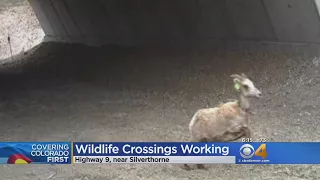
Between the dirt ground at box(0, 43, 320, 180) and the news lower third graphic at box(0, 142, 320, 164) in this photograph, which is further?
the dirt ground at box(0, 43, 320, 180)

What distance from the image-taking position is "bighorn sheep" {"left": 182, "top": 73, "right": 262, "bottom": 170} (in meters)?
6.25

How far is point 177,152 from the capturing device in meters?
5.38

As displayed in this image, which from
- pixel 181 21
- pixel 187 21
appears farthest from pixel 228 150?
pixel 181 21

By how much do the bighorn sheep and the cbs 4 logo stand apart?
0.90 metres

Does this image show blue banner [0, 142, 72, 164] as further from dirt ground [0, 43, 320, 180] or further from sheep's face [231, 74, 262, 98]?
sheep's face [231, 74, 262, 98]

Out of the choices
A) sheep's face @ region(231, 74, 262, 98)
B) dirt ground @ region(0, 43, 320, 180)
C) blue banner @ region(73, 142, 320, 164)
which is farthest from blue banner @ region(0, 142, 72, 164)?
sheep's face @ region(231, 74, 262, 98)

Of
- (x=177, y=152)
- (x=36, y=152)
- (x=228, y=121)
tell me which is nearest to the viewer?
(x=177, y=152)

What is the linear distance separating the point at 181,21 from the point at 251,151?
11.1 meters

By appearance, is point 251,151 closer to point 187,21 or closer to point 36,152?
point 36,152

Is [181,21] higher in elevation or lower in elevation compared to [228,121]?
higher

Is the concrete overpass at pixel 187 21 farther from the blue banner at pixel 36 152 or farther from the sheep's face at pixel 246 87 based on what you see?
the blue banner at pixel 36 152

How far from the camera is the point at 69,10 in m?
23.2

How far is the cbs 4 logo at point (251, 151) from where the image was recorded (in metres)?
5.43

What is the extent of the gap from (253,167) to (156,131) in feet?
9.72
